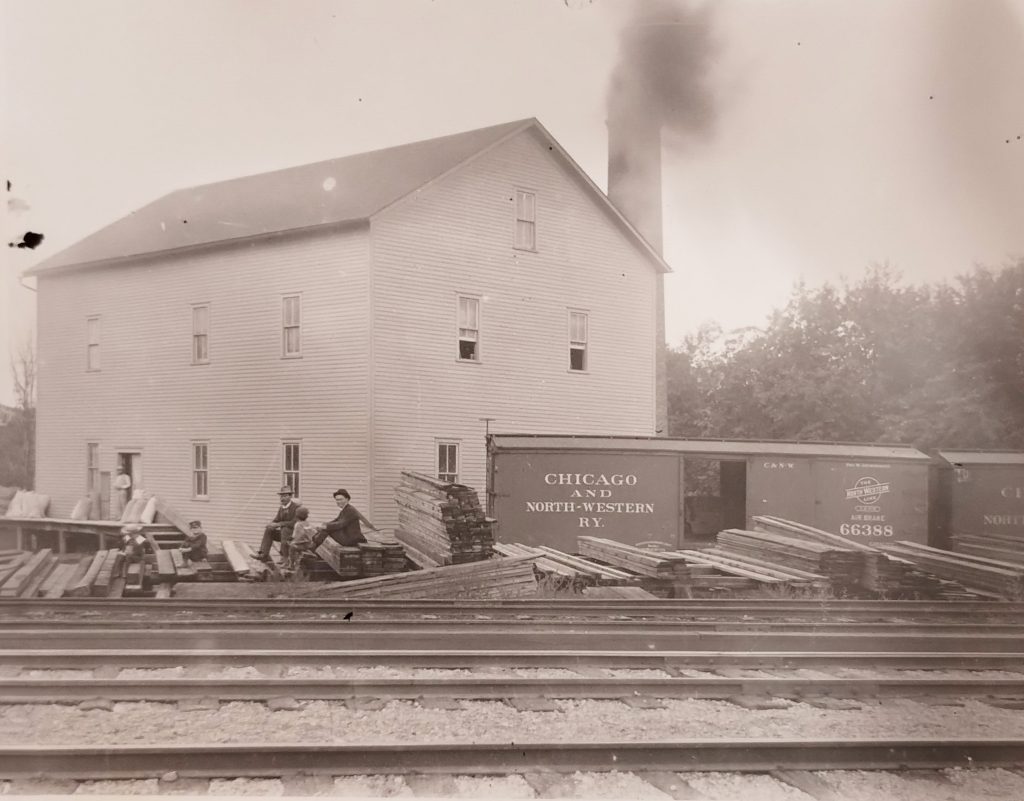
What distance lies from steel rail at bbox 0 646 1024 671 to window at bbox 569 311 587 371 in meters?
4.27

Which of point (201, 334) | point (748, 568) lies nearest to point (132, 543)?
point (201, 334)

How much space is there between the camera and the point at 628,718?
208 inches

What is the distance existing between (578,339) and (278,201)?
4.02 meters

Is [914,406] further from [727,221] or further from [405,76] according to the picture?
[405,76]

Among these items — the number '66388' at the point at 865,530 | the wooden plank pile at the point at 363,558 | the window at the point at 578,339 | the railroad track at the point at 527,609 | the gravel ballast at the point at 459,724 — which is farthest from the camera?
the number '66388' at the point at 865,530

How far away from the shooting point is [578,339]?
384 inches

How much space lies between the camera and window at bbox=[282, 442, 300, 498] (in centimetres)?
815

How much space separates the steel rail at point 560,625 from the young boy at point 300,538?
3.88ft

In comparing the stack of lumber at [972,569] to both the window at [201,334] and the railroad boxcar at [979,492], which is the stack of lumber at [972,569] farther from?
the window at [201,334]

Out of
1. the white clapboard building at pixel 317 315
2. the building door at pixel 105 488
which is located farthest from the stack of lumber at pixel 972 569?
the building door at pixel 105 488

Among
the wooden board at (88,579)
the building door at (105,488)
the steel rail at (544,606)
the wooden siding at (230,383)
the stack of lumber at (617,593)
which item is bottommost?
the stack of lumber at (617,593)

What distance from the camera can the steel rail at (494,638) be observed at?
253 inches

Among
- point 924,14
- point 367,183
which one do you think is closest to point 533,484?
point 367,183

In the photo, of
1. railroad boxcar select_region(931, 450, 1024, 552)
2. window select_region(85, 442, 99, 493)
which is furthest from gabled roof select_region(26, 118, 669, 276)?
railroad boxcar select_region(931, 450, 1024, 552)
